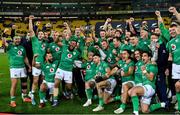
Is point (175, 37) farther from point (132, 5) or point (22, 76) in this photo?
point (132, 5)

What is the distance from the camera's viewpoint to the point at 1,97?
10.5 meters

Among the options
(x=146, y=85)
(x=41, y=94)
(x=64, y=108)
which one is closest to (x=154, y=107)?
(x=146, y=85)

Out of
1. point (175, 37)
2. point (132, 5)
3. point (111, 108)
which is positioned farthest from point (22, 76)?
point (132, 5)

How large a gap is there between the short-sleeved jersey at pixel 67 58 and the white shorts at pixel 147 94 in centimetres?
231

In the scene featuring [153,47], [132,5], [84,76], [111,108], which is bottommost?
[111,108]

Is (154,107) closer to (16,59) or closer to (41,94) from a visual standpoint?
(41,94)

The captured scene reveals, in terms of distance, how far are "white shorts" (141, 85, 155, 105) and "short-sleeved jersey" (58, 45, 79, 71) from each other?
2306 mm

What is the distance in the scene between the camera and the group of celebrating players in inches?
313

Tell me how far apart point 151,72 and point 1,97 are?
16.0 feet

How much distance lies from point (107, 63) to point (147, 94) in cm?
168

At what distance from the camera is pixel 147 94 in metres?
7.95

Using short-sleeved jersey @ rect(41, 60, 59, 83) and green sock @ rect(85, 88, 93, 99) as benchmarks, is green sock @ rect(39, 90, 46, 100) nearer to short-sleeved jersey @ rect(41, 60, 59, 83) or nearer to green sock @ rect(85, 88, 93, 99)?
short-sleeved jersey @ rect(41, 60, 59, 83)

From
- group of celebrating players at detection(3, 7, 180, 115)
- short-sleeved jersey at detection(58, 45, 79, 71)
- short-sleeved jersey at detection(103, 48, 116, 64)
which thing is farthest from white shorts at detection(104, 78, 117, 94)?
short-sleeved jersey at detection(58, 45, 79, 71)

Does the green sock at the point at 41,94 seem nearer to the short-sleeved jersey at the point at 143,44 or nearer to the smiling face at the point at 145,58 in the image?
the short-sleeved jersey at the point at 143,44
